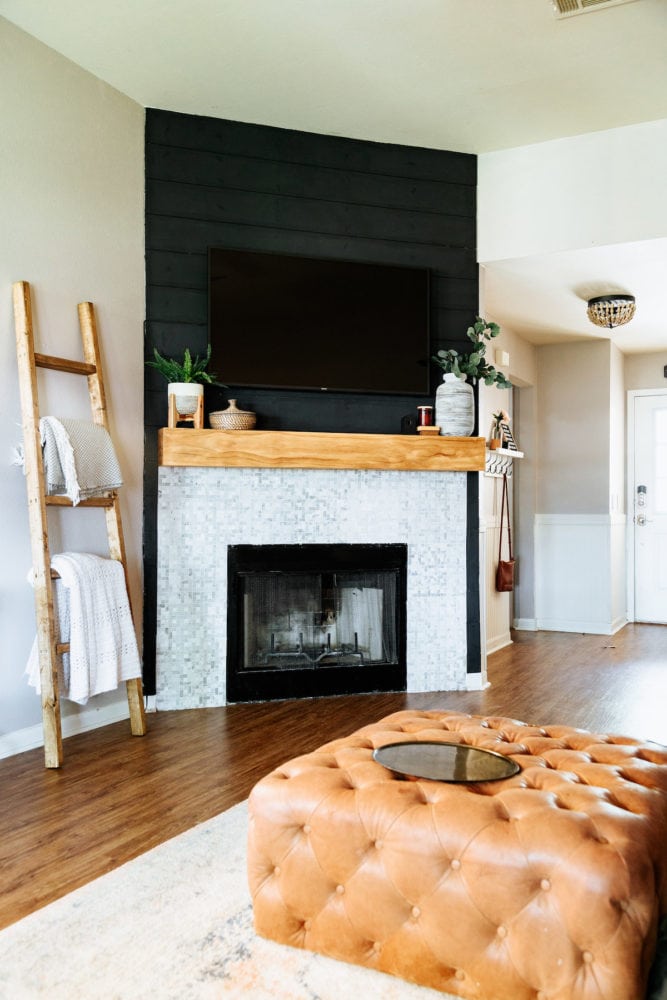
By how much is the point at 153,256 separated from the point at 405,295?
1.37m

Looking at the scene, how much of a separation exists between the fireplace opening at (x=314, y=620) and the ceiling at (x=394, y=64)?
6.55 feet

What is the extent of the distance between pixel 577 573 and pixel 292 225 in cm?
399

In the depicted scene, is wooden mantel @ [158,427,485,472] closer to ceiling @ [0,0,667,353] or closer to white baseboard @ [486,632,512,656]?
ceiling @ [0,0,667,353]

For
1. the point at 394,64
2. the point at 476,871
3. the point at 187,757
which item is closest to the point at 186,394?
the point at 187,757

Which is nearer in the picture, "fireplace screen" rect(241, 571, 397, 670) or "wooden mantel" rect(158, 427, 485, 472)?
"wooden mantel" rect(158, 427, 485, 472)

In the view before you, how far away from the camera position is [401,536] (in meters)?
4.29

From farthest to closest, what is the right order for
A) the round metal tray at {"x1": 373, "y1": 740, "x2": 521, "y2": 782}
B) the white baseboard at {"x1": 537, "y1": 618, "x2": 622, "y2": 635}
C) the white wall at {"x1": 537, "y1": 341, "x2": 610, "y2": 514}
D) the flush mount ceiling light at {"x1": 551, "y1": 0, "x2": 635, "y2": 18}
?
the white wall at {"x1": 537, "y1": 341, "x2": 610, "y2": 514}, the white baseboard at {"x1": 537, "y1": 618, "x2": 622, "y2": 635}, the flush mount ceiling light at {"x1": 551, "y1": 0, "x2": 635, "y2": 18}, the round metal tray at {"x1": 373, "y1": 740, "x2": 521, "y2": 782}

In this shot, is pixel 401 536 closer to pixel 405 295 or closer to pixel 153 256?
pixel 405 295

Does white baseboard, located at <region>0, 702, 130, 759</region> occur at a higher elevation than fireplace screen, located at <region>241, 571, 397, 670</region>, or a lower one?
lower

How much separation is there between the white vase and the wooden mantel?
0.20 feet

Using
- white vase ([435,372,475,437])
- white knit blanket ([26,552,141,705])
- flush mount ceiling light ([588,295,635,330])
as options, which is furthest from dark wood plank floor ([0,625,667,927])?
flush mount ceiling light ([588,295,635,330])

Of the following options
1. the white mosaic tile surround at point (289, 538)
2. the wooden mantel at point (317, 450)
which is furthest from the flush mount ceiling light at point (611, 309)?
the white mosaic tile surround at point (289, 538)

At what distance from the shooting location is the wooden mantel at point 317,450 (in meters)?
3.81

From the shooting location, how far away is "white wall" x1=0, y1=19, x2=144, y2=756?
3.21m
